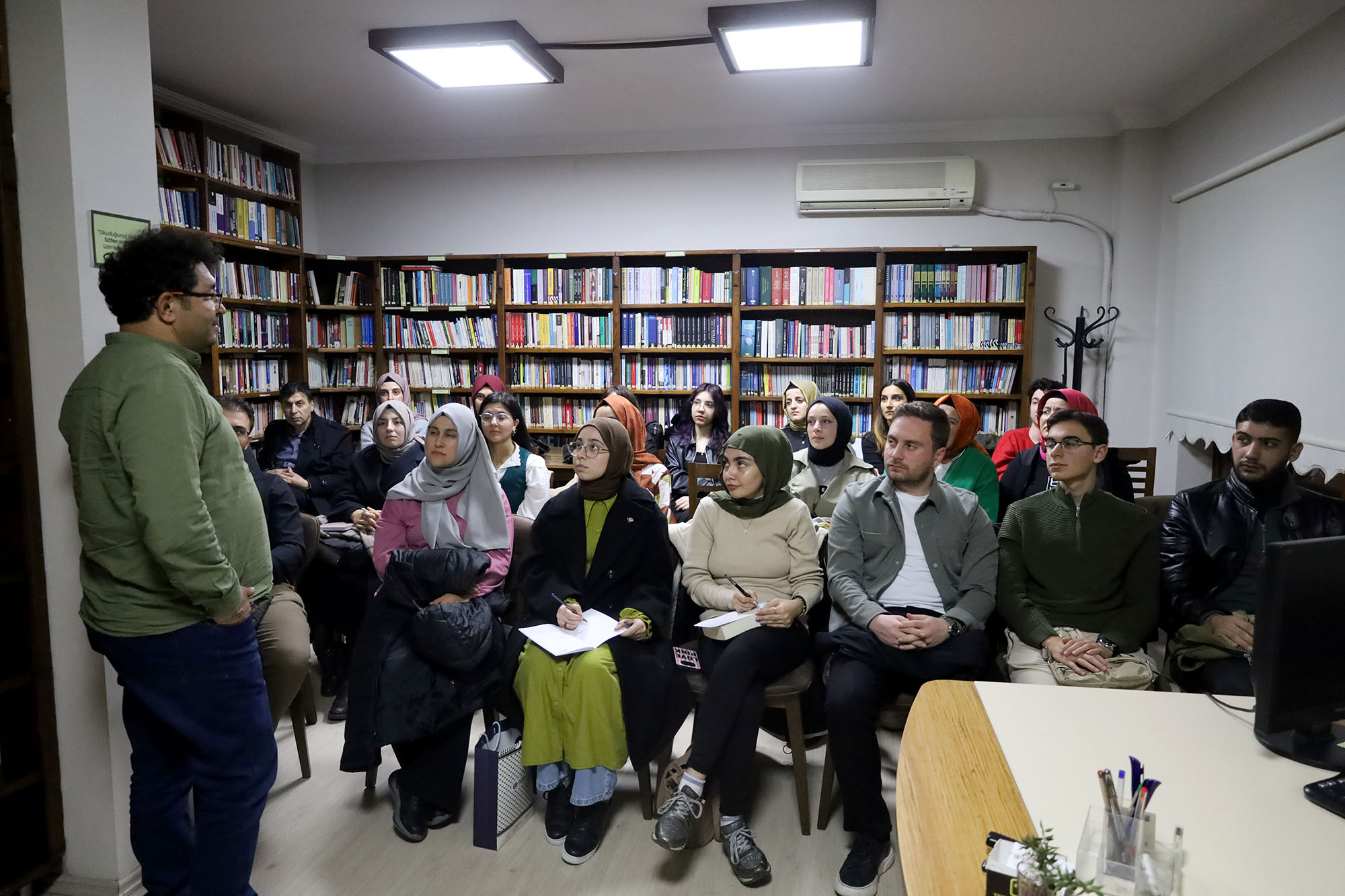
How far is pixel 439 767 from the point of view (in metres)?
2.44

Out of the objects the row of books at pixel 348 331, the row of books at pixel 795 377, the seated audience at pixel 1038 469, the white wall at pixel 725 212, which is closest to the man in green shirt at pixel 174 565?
the seated audience at pixel 1038 469

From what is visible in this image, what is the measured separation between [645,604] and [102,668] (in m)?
1.48

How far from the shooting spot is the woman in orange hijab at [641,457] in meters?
4.38

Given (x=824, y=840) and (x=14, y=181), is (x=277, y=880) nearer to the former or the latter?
(x=824, y=840)

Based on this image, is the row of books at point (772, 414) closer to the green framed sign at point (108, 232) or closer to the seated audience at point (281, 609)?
the seated audience at point (281, 609)

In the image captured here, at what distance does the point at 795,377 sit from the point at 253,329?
12.0ft

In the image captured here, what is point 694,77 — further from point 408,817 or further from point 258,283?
point 408,817

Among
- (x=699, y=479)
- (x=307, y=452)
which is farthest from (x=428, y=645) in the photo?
(x=307, y=452)

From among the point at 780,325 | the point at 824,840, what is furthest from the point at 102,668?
the point at 780,325

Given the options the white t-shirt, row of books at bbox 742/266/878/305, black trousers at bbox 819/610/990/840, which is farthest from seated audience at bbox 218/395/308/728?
row of books at bbox 742/266/878/305

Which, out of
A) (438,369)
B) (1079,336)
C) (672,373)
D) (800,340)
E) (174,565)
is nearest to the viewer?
(174,565)

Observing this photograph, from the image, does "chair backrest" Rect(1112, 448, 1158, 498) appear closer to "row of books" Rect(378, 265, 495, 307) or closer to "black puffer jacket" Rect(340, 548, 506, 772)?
"black puffer jacket" Rect(340, 548, 506, 772)

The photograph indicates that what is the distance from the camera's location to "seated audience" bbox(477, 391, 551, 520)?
12.1ft

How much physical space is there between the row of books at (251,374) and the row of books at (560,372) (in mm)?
1597
